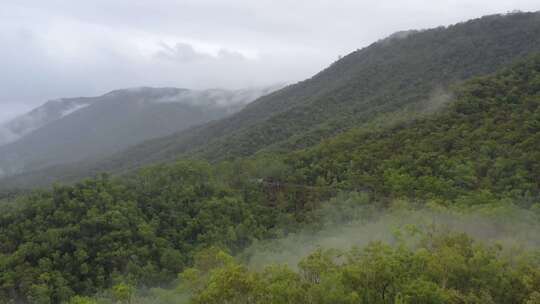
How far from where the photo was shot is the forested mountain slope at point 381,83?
63281 mm

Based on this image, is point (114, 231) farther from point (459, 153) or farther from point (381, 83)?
point (381, 83)

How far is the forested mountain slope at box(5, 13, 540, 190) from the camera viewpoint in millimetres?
63281

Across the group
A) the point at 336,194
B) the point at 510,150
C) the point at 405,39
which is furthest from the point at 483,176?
the point at 405,39

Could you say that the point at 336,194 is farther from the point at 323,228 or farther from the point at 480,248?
the point at 480,248

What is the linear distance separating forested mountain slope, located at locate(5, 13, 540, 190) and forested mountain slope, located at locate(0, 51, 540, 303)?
34.4 ft

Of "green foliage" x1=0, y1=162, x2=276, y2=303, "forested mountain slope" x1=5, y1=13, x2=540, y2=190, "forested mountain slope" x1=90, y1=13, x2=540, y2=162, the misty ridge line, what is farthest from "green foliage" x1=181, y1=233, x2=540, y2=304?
"forested mountain slope" x1=90, y1=13, x2=540, y2=162

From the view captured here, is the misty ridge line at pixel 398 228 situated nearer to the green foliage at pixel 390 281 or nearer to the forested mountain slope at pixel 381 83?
the green foliage at pixel 390 281

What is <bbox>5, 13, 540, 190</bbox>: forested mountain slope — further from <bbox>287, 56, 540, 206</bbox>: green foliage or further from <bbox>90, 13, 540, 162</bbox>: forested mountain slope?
<bbox>287, 56, 540, 206</bbox>: green foliage

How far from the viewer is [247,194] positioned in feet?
130

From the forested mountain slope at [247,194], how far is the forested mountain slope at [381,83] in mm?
10499

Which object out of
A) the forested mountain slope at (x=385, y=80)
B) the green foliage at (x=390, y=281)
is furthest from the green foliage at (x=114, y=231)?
the forested mountain slope at (x=385, y=80)

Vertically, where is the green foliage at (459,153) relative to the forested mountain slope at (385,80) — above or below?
below

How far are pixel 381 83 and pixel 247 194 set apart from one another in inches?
1671

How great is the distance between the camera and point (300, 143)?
5778 centimetres
